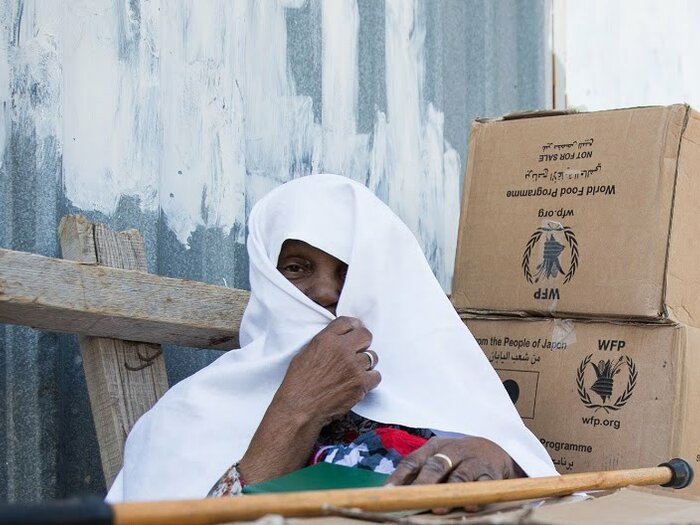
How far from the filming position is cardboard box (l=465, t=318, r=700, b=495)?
2445 mm

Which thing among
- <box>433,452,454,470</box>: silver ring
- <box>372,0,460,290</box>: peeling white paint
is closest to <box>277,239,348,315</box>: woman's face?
<box>433,452,454,470</box>: silver ring

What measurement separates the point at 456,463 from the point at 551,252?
89 cm

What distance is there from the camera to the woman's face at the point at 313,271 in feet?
7.69

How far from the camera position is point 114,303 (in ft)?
6.85

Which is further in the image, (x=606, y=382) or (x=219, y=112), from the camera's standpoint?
(x=219, y=112)

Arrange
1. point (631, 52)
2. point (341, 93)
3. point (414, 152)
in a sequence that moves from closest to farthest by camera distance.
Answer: point (341, 93), point (414, 152), point (631, 52)

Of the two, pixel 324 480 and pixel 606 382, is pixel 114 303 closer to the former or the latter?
pixel 324 480

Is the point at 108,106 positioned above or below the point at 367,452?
above

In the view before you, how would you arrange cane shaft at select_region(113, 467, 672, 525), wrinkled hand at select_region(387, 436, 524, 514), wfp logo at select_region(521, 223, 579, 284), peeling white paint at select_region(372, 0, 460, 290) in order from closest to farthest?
cane shaft at select_region(113, 467, 672, 525), wrinkled hand at select_region(387, 436, 524, 514), wfp logo at select_region(521, 223, 579, 284), peeling white paint at select_region(372, 0, 460, 290)

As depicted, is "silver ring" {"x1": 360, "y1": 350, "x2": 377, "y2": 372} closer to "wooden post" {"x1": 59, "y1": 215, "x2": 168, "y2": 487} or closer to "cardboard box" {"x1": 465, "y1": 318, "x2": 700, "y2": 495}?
"wooden post" {"x1": 59, "y1": 215, "x2": 168, "y2": 487}

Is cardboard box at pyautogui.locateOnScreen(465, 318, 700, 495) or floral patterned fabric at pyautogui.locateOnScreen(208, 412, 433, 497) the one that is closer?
floral patterned fabric at pyautogui.locateOnScreen(208, 412, 433, 497)

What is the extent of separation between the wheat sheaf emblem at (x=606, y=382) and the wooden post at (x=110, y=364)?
3.38 feet

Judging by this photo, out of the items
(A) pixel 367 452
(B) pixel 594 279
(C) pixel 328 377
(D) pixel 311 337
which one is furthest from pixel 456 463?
(B) pixel 594 279

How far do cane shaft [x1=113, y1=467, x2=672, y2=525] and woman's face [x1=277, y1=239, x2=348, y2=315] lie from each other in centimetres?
76
